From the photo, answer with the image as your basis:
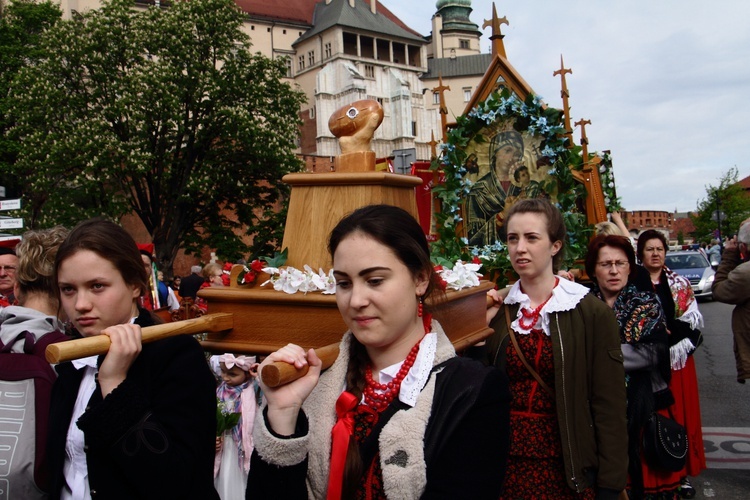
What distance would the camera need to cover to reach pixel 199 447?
6.82 ft

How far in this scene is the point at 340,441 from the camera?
5.87 feet

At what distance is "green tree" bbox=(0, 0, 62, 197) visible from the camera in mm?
28141

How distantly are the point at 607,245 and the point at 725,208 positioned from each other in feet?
140

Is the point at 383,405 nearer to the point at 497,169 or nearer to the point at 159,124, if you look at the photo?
the point at 497,169

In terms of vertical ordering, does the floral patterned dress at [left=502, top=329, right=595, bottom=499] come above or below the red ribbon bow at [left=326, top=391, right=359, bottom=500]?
below

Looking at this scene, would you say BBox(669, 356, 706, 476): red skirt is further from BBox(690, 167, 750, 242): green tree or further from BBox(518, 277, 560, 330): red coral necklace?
BBox(690, 167, 750, 242): green tree

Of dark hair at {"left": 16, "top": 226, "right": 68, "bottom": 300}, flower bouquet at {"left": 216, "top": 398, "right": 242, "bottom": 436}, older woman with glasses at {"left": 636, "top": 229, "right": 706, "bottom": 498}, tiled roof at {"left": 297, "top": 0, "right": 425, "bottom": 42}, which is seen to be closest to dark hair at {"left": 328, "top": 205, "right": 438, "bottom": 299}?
dark hair at {"left": 16, "top": 226, "right": 68, "bottom": 300}

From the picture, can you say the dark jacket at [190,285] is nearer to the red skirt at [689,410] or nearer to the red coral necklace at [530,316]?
the red skirt at [689,410]

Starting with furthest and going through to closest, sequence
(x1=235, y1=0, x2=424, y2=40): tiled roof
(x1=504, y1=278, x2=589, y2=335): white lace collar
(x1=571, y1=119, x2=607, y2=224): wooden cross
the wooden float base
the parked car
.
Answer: (x1=235, y1=0, x2=424, y2=40): tiled roof, the parked car, (x1=571, y1=119, x2=607, y2=224): wooden cross, (x1=504, y1=278, x2=589, y2=335): white lace collar, the wooden float base

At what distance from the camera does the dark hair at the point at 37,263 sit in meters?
A: 3.09

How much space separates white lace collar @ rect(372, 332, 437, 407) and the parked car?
1873 centimetres

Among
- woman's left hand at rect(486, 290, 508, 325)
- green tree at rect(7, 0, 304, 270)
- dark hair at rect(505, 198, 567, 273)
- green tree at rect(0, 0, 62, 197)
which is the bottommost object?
woman's left hand at rect(486, 290, 508, 325)

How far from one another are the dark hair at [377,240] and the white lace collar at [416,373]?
8 cm

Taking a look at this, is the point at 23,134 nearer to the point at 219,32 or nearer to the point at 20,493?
the point at 219,32
